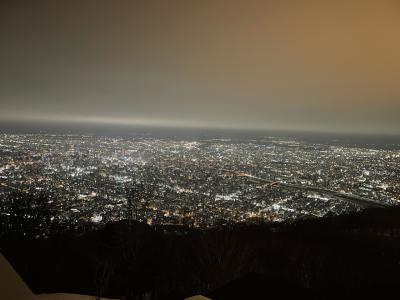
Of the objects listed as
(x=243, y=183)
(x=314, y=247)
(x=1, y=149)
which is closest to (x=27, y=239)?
(x=314, y=247)

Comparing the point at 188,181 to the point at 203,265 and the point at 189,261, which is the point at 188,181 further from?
the point at 203,265

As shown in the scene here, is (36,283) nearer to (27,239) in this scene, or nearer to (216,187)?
(27,239)

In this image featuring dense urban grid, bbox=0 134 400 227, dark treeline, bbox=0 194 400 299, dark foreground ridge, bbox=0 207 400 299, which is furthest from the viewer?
dense urban grid, bbox=0 134 400 227

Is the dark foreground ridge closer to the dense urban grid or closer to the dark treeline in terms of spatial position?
the dark treeline

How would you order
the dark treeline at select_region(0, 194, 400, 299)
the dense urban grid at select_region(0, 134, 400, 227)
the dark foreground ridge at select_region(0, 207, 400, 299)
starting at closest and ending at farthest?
the dark foreground ridge at select_region(0, 207, 400, 299), the dark treeline at select_region(0, 194, 400, 299), the dense urban grid at select_region(0, 134, 400, 227)

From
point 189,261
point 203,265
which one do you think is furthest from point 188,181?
point 203,265

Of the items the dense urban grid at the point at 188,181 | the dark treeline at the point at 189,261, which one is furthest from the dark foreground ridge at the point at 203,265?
the dense urban grid at the point at 188,181

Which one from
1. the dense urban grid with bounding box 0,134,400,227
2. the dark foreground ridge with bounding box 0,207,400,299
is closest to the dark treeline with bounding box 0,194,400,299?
the dark foreground ridge with bounding box 0,207,400,299
